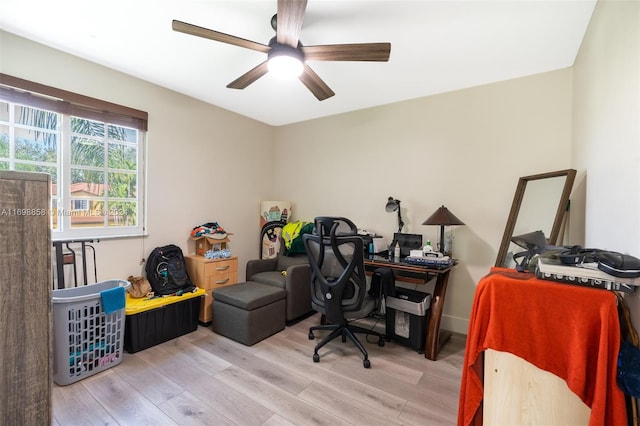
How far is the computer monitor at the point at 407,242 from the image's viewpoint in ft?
9.67

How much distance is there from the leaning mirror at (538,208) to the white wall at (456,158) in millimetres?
129

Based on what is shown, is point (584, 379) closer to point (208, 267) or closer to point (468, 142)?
point (468, 142)

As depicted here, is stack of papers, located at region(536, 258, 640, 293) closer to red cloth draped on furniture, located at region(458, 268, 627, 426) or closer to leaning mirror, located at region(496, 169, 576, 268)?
red cloth draped on furniture, located at region(458, 268, 627, 426)

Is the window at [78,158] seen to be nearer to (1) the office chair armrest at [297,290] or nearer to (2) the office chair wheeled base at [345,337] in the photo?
(1) the office chair armrest at [297,290]

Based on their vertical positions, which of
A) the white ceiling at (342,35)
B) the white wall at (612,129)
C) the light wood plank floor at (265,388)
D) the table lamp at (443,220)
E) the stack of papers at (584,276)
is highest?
the white ceiling at (342,35)

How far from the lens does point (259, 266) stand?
3461mm

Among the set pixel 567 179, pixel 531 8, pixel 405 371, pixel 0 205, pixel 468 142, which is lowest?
pixel 405 371

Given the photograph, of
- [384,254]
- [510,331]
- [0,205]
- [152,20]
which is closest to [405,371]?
[384,254]

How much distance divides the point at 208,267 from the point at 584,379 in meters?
2.95

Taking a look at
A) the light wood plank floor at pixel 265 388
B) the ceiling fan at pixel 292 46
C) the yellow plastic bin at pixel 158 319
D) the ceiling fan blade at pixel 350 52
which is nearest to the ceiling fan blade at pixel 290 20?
the ceiling fan at pixel 292 46

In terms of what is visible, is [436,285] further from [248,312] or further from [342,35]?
[342,35]

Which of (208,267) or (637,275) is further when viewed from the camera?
(208,267)

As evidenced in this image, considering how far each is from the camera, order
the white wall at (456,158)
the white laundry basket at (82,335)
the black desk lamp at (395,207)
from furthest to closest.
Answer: the black desk lamp at (395,207)
the white wall at (456,158)
the white laundry basket at (82,335)

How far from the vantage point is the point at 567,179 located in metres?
2.12
